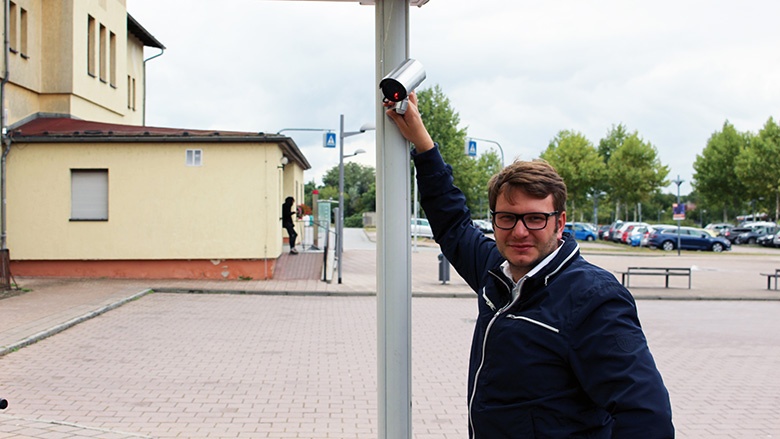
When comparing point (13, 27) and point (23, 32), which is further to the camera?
point (23, 32)

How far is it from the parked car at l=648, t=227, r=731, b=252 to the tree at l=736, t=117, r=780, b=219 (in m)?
17.5

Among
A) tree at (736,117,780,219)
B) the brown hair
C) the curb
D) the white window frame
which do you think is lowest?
the curb

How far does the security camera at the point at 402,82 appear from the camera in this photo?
8.79ft

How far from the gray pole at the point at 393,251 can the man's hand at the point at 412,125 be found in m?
0.09

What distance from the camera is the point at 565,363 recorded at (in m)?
2.14

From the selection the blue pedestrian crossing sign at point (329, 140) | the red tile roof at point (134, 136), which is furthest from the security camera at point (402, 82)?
the blue pedestrian crossing sign at point (329, 140)

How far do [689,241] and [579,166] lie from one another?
793 inches

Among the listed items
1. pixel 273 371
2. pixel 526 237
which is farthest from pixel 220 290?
pixel 526 237

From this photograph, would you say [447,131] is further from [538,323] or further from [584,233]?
[538,323]

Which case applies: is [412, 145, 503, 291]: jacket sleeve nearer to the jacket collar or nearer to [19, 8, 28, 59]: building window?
the jacket collar

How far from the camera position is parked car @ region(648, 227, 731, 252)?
4525 cm

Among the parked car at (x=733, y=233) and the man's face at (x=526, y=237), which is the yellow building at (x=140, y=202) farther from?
the parked car at (x=733, y=233)

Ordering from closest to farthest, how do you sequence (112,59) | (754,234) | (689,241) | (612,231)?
(112,59) < (689,241) < (612,231) < (754,234)

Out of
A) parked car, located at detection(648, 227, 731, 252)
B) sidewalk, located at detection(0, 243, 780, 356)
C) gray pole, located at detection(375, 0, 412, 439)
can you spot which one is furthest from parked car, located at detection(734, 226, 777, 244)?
gray pole, located at detection(375, 0, 412, 439)
